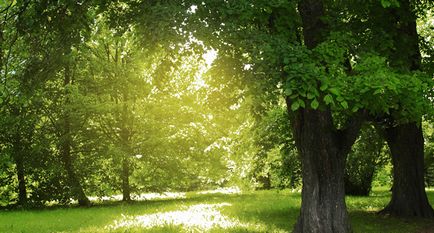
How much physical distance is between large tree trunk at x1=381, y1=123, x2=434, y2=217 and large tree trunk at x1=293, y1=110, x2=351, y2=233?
6.02 meters

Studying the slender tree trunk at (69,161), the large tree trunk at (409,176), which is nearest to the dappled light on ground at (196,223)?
the large tree trunk at (409,176)

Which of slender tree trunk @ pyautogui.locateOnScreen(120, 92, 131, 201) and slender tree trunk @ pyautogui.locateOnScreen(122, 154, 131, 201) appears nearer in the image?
slender tree trunk @ pyautogui.locateOnScreen(120, 92, 131, 201)

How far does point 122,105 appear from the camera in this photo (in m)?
27.8

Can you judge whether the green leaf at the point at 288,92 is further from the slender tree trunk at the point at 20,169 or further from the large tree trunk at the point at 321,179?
the slender tree trunk at the point at 20,169

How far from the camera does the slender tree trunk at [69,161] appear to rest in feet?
89.4

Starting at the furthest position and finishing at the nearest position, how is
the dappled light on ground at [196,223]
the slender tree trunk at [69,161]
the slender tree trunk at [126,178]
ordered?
the slender tree trunk at [126,178] → the slender tree trunk at [69,161] → the dappled light on ground at [196,223]

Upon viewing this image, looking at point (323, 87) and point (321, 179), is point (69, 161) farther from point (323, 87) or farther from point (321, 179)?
point (323, 87)

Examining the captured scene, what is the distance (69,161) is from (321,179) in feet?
66.7

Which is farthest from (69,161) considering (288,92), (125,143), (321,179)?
(288,92)

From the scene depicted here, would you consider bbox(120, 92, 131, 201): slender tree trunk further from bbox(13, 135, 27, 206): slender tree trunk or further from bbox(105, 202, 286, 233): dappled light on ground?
bbox(105, 202, 286, 233): dappled light on ground

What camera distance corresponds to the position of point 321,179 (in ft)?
41.1

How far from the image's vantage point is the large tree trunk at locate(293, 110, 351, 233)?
40.4 feet

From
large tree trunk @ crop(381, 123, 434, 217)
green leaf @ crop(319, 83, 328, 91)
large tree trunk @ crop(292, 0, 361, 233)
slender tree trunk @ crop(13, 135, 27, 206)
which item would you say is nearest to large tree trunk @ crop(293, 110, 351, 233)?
large tree trunk @ crop(292, 0, 361, 233)

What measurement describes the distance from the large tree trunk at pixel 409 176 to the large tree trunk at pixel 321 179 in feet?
19.8
